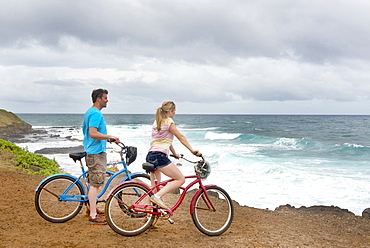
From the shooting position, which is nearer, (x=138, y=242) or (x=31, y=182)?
(x=138, y=242)

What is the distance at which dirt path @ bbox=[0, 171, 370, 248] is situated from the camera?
5.04 meters

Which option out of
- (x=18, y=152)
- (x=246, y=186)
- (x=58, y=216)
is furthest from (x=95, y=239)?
(x=18, y=152)

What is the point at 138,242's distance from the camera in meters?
4.98

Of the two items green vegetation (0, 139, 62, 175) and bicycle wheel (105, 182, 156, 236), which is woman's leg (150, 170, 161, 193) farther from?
green vegetation (0, 139, 62, 175)

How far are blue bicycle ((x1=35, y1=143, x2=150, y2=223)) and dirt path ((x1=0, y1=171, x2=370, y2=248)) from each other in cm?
19

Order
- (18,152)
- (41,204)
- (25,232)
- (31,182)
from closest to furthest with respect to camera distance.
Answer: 1. (25,232)
2. (41,204)
3. (31,182)
4. (18,152)

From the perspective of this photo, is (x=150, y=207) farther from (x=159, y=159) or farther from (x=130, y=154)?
(x=130, y=154)

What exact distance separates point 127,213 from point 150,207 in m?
0.38

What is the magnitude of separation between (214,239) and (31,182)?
635 centimetres

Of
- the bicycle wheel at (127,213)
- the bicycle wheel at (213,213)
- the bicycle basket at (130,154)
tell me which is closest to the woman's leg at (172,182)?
the bicycle wheel at (127,213)

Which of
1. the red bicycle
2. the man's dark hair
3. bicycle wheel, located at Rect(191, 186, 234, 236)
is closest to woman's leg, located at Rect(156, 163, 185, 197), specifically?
the red bicycle

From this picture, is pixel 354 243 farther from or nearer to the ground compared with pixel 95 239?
nearer to the ground

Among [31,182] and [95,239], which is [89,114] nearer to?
[95,239]

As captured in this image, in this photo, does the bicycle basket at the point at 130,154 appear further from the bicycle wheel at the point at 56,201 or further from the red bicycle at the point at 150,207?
the bicycle wheel at the point at 56,201
